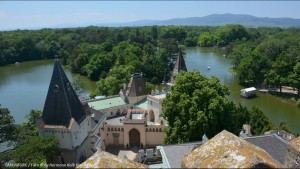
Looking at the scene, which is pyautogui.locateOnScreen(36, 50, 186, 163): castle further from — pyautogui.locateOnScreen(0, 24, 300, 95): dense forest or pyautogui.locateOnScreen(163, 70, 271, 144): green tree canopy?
pyautogui.locateOnScreen(0, 24, 300, 95): dense forest

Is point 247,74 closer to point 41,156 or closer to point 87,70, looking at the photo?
point 87,70

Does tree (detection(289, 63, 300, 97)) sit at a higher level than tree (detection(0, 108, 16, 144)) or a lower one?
lower

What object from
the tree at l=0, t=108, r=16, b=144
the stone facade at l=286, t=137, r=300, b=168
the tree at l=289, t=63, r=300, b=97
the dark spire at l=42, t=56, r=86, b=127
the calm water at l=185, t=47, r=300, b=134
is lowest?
the calm water at l=185, t=47, r=300, b=134

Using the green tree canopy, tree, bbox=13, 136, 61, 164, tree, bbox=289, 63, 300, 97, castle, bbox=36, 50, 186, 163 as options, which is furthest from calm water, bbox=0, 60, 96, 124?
tree, bbox=289, 63, 300, 97

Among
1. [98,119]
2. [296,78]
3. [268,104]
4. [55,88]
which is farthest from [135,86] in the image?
[296,78]

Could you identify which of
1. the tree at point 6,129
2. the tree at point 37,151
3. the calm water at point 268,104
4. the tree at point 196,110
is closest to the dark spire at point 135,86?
the tree at point 196,110

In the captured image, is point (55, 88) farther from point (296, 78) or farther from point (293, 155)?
point (296, 78)

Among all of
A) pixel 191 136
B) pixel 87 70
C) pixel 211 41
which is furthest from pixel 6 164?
pixel 211 41
